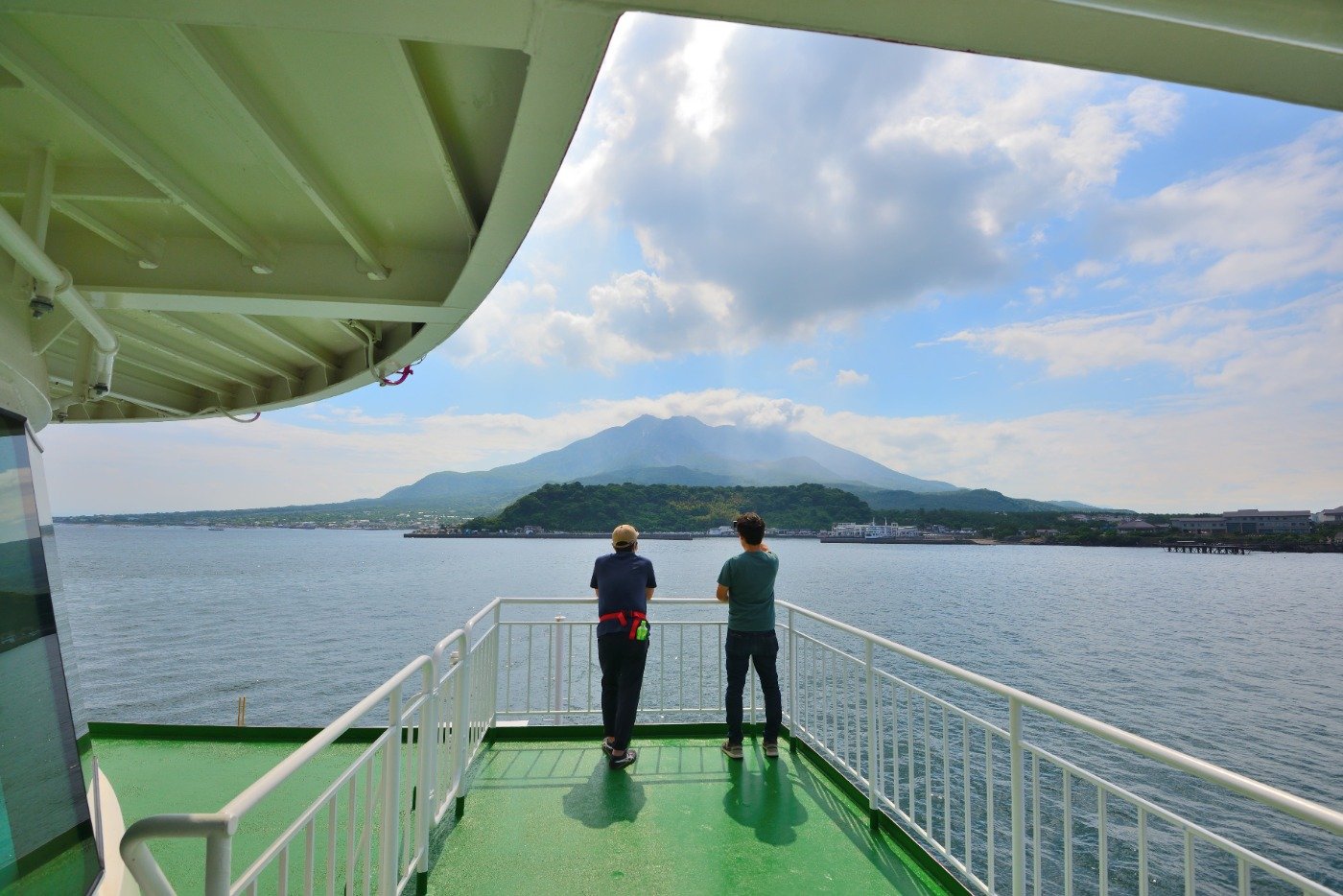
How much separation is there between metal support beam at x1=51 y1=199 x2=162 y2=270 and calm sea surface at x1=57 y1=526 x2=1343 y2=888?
42.4 feet

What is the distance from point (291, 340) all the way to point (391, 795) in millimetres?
2942

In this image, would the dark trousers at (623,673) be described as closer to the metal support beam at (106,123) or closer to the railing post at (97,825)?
the railing post at (97,825)

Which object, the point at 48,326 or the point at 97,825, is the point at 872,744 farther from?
the point at 48,326

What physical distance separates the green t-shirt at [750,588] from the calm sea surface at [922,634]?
398 inches

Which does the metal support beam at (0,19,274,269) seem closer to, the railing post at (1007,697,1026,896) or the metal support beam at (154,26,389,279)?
the metal support beam at (154,26,389,279)

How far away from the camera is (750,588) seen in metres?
4.00

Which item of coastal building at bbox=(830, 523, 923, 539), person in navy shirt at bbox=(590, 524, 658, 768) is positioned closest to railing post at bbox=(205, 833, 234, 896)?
person in navy shirt at bbox=(590, 524, 658, 768)

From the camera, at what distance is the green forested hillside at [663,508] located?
58.0 m

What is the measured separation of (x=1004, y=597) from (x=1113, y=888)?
2735cm

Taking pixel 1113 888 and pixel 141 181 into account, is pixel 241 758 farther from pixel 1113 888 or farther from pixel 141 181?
pixel 1113 888

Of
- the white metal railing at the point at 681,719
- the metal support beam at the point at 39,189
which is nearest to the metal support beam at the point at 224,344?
the metal support beam at the point at 39,189

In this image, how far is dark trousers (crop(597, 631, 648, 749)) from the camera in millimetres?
3920

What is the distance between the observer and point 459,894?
2.79 meters

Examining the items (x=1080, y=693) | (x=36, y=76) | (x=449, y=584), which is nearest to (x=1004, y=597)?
(x=1080, y=693)
